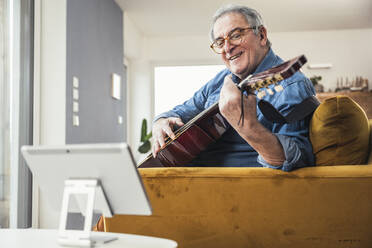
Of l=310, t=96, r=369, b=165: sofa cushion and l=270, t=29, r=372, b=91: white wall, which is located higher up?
l=270, t=29, r=372, b=91: white wall

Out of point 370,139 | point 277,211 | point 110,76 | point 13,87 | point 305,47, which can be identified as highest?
point 305,47

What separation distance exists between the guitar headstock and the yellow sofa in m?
0.31

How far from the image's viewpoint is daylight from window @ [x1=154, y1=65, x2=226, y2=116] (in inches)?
268

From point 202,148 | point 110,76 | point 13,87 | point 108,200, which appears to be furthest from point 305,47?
point 108,200

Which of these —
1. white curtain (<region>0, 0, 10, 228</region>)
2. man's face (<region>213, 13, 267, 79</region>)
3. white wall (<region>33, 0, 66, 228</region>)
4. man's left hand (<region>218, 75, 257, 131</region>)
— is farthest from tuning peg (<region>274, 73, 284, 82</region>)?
white wall (<region>33, 0, 66, 228</region>)

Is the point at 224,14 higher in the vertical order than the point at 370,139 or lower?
higher

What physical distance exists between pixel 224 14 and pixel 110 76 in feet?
11.0

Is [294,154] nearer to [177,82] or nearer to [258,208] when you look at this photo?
[258,208]

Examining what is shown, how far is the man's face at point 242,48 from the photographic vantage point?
1.69 metres

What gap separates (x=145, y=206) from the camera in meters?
0.91

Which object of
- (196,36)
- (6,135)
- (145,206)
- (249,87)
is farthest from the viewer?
(196,36)

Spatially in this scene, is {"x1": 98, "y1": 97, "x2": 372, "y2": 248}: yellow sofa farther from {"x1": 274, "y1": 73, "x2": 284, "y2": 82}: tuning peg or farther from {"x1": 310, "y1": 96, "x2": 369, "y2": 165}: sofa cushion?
{"x1": 274, "y1": 73, "x2": 284, "y2": 82}: tuning peg

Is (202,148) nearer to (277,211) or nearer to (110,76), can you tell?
(277,211)

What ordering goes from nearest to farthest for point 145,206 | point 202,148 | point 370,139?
point 145,206
point 370,139
point 202,148
